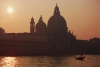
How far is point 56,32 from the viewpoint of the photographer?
289 feet

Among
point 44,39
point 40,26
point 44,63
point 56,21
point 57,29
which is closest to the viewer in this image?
point 44,63

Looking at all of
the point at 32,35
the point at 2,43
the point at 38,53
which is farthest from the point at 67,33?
the point at 2,43

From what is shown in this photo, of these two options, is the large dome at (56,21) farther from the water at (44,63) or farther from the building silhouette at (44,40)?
the water at (44,63)

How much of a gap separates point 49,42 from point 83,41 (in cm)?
2617

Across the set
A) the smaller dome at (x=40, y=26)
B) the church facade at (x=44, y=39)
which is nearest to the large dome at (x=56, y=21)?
the church facade at (x=44, y=39)

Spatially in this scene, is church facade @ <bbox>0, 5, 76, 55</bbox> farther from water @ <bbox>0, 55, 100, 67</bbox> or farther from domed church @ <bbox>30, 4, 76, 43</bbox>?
water @ <bbox>0, 55, 100, 67</bbox>

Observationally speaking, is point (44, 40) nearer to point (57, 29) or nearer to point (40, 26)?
point (57, 29)

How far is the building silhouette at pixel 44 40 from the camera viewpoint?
2722 inches

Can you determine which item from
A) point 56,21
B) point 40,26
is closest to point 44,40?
point 56,21

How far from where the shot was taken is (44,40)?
273ft

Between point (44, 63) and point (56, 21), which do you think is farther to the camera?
point (56, 21)

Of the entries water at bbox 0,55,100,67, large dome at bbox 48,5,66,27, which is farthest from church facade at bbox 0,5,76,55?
water at bbox 0,55,100,67

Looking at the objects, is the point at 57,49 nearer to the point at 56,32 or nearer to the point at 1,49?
the point at 56,32

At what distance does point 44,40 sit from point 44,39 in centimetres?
73
